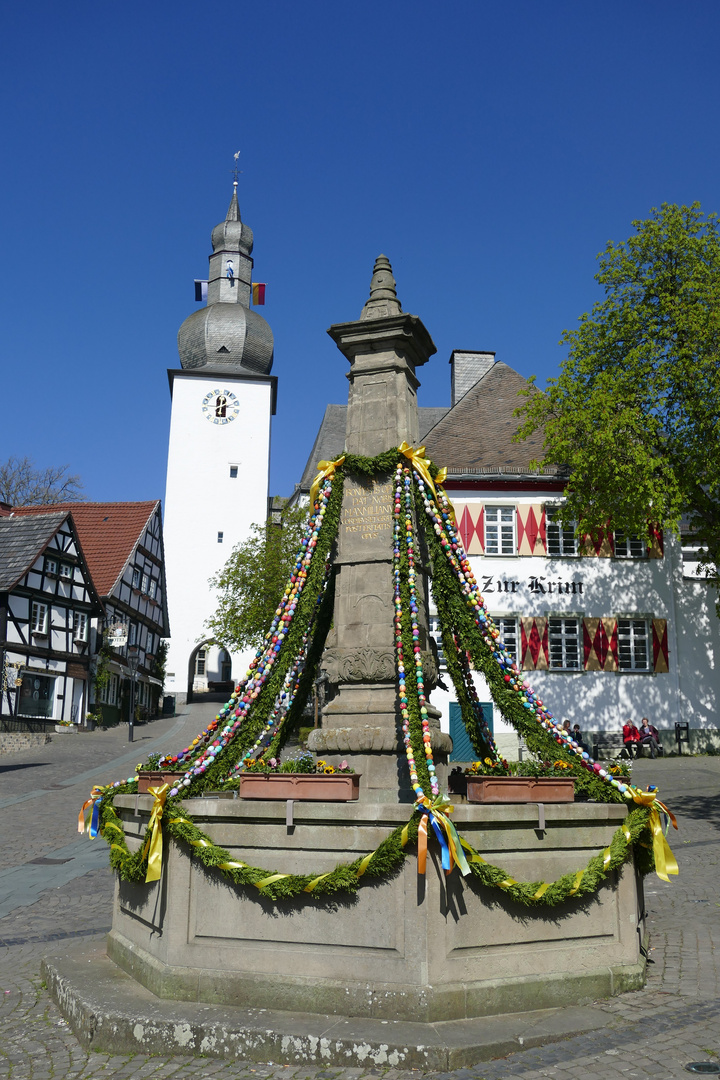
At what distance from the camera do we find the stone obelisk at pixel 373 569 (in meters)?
7.67

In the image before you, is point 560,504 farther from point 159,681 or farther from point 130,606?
point 159,681

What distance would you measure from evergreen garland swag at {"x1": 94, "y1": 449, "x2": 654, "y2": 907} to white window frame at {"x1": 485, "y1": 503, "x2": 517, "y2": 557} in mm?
18916

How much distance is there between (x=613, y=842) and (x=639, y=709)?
21824mm

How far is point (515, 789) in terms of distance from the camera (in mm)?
5871

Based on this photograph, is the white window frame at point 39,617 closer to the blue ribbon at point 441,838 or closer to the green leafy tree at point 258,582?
the green leafy tree at point 258,582

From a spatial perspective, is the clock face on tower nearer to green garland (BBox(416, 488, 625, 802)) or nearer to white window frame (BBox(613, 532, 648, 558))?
white window frame (BBox(613, 532, 648, 558))

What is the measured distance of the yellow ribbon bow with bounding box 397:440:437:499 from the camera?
26.7 ft

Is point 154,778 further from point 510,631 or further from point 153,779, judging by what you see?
point 510,631

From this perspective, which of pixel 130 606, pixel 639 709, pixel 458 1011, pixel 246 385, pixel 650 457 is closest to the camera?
pixel 458 1011

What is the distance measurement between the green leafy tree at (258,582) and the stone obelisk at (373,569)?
822 inches

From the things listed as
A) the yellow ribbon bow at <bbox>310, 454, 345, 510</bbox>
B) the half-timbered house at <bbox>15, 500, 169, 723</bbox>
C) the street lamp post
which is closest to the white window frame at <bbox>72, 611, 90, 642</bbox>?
the half-timbered house at <bbox>15, 500, 169, 723</bbox>

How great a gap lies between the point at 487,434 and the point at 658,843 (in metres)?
24.6

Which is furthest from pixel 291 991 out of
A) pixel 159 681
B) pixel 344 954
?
pixel 159 681

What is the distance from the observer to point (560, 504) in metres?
27.5
